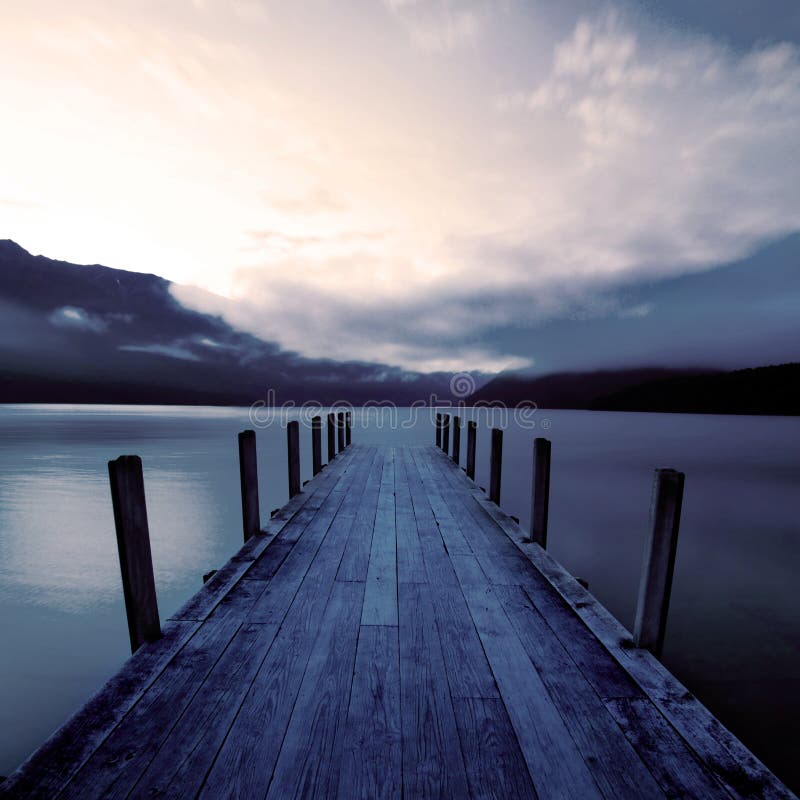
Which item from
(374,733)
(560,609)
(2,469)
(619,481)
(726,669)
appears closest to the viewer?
(374,733)

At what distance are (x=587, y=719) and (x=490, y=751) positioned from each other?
54 centimetres

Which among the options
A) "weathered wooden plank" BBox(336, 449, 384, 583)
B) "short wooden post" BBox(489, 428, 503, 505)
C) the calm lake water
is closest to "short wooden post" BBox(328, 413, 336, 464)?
the calm lake water

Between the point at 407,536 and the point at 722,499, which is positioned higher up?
the point at 407,536

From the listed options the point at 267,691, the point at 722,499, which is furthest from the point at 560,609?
the point at 722,499

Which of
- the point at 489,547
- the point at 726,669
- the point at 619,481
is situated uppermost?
the point at 489,547

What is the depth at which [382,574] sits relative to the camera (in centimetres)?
388

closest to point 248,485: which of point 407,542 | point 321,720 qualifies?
point 407,542

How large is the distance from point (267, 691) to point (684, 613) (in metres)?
7.11

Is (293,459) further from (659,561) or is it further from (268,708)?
(659,561)

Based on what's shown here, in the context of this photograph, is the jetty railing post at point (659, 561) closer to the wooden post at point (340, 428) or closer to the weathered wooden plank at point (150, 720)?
the weathered wooden plank at point (150, 720)

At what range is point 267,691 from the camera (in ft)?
7.64

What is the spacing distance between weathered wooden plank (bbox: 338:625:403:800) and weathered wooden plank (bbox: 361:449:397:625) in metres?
0.34

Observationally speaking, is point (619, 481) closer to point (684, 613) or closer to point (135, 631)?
point (684, 613)

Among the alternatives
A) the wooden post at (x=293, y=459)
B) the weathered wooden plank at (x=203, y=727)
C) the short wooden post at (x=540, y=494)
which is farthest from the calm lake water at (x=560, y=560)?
the weathered wooden plank at (x=203, y=727)
